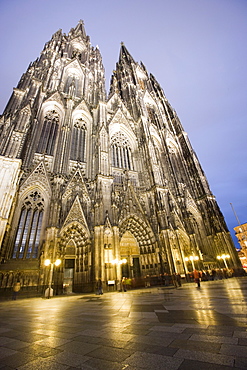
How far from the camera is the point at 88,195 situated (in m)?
16.0

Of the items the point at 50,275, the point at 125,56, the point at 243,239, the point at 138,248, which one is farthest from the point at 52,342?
the point at 243,239

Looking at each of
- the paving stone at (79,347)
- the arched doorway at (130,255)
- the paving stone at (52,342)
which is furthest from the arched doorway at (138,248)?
the paving stone at (79,347)

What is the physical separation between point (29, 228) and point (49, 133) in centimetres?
1034

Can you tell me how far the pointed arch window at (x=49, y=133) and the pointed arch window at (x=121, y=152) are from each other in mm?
6883

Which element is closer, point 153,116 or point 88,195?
point 88,195

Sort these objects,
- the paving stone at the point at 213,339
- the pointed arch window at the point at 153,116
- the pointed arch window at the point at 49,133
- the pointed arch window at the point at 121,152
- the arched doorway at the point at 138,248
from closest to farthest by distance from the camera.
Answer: the paving stone at the point at 213,339
the arched doorway at the point at 138,248
the pointed arch window at the point at 49,133
the pointed arch window at the point at 121,152
the pointed arch window at the point at 153,116

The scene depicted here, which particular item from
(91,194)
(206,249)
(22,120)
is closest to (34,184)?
(91,194)

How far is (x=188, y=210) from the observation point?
20594mm

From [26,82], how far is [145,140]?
15.4 meters

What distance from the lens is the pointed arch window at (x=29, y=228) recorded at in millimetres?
12500

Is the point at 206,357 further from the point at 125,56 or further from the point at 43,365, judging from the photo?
the point at 125,56

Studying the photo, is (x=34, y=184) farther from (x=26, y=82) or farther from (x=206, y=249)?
(x=206, y=249)

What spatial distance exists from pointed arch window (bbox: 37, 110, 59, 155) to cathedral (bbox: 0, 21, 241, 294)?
0.10 metres

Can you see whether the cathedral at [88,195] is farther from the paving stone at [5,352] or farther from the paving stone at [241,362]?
the paving stone at [241,362]
